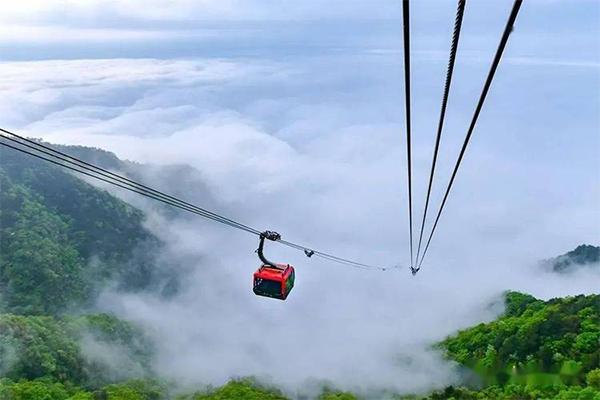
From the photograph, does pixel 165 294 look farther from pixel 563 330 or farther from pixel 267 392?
pixel 563 330

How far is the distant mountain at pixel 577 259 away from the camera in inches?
4747

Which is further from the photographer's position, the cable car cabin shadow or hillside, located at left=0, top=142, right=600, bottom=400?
hillside, located at left=0, top=142, right=600, bottom=400

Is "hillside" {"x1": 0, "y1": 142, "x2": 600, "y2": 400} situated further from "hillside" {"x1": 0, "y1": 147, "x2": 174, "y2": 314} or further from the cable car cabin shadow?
the cable car cabin shadow

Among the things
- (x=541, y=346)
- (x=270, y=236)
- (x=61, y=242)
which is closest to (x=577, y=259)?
(x=541, y=346)

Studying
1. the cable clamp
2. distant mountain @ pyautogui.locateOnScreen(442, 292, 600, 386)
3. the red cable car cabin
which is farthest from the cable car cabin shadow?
distant mountain @ pyautogui.locateOnScreen(442, 292, 600, 386)

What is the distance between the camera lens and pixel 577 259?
5094 inches

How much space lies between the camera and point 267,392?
82.6m

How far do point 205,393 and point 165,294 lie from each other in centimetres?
5971

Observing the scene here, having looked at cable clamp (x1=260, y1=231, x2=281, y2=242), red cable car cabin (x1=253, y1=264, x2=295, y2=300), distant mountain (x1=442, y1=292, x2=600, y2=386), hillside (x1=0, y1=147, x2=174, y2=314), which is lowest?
red cable car cabin (x1=253, y1=264, x2=295, y2=300)

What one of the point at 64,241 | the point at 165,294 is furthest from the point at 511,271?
the point at 64,241

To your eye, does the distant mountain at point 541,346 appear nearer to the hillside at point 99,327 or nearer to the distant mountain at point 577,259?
the hillside at point 99,327

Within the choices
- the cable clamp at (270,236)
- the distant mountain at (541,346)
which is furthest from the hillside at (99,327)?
the cable clamp at (270,236)

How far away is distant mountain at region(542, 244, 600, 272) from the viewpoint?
121 meters

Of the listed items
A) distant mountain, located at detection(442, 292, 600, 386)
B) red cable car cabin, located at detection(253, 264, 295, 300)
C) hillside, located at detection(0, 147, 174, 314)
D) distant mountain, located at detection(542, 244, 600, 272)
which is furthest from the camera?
distant mountain, located at detection(542, 244, 600, 272)
